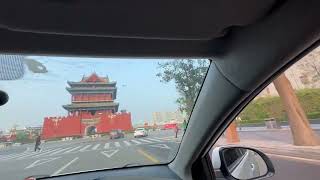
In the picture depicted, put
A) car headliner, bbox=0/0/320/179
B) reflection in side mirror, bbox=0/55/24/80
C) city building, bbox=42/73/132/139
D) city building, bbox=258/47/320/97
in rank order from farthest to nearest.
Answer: city building, bbox=42/73/132/139
city building, bbox=258/47/320/97
reflection in side mirror, bbox=0/55/24/80
car headliner, bbox=0/0/320/179

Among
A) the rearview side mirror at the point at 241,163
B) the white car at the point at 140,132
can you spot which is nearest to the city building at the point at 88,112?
the white car at the point at 140,132

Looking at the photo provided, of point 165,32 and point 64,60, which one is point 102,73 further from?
point 165,32

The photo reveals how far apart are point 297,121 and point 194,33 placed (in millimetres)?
1124

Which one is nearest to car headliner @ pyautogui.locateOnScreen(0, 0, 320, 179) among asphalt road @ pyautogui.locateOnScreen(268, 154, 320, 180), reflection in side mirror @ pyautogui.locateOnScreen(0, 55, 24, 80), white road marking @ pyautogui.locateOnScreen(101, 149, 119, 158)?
reflection in side mirror @ pyautogui.locateOnScreen(0, 55, 24, 80)

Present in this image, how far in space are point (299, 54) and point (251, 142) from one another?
1283 millimetres

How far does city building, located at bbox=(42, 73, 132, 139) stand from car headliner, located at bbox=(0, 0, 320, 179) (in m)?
0.39

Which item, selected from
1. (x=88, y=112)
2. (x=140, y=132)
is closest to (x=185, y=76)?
(x=140, y=132)

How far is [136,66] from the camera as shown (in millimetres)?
2654

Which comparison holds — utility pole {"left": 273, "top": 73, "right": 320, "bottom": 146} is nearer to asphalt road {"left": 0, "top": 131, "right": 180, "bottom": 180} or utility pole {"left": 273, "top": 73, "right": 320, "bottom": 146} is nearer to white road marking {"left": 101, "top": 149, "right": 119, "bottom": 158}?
asphalt road {"left": 0, "top": 131, "right": 180, "bottom": 180}

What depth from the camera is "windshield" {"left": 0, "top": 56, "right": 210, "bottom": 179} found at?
248 centimetres

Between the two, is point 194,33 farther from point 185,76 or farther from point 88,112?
point 88,112

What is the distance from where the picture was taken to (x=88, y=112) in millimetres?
2717

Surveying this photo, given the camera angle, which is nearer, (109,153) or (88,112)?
(88,112)

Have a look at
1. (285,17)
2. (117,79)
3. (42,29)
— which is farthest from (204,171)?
(42,29)
